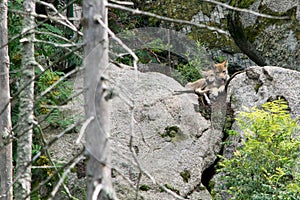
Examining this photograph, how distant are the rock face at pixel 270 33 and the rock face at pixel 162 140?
1.74 m

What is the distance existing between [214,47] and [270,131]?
356cm

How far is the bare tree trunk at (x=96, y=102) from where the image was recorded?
2.42 metres

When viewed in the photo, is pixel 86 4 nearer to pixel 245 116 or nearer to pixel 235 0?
pixel 245 116

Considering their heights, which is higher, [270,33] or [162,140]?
[270,33]

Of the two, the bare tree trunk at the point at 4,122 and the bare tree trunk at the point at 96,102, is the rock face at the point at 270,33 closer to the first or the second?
the bare tree trunk at the point at 4,122

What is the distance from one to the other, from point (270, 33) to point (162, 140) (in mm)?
2700

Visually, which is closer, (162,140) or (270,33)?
(162,140)

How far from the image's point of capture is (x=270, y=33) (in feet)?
28.0

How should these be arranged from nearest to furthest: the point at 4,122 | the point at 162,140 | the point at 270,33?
the point at 4,122 < the point at 162,140 < the point at 270,33

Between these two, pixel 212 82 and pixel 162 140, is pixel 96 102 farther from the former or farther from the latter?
pixel 212 82

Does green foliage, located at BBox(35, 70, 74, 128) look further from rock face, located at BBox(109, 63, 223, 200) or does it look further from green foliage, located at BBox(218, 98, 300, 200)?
green foliage, located at BBox(218, 98, 300, 200)

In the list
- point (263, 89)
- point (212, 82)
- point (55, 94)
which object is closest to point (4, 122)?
point (55, 94)

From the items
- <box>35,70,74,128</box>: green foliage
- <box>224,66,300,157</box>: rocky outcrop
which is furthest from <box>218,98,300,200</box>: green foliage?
<box>35,70,74,128</box>: green foliage

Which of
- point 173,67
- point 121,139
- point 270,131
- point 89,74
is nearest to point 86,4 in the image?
point 89,74
